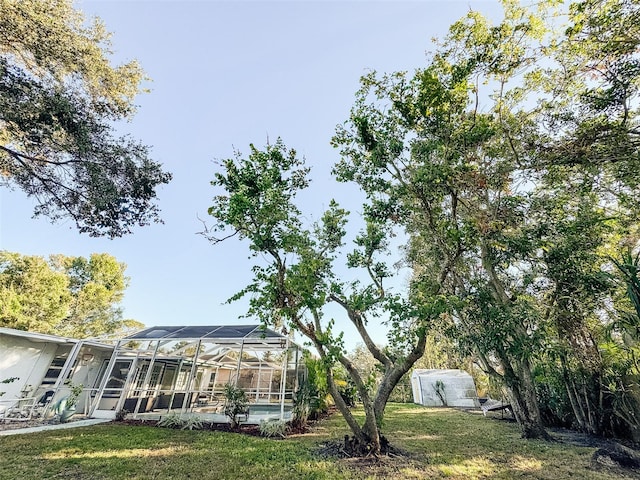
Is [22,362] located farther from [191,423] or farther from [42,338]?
Answer: [191,423]

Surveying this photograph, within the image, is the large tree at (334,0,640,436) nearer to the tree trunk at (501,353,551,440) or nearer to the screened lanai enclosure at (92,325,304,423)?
the tree trunk at (501,353,551,440)

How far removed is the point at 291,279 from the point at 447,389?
834 inches

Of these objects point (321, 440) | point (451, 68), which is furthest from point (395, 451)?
point (451, 68)

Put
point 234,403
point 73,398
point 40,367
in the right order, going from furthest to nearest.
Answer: point 40,367 → point 73,398 → point 234,403

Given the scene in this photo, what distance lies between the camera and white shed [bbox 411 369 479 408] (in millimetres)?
20891

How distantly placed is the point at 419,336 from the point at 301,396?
606 cm

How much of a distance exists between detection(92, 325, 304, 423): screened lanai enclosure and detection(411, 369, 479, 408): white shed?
12902 millimetres

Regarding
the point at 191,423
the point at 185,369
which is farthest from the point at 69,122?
the point at 185,369

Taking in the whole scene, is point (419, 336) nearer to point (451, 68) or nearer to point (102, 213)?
point (451, 68)

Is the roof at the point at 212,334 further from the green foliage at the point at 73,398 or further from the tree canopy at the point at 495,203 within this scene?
the tree canopy at the point at 495,203

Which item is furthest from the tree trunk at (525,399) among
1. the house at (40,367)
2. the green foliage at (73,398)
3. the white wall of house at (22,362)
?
the white wall of house at (22,362)

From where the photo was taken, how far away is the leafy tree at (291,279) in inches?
244

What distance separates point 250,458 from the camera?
6145 millimetres

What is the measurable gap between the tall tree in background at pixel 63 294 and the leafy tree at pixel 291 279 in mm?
21788
